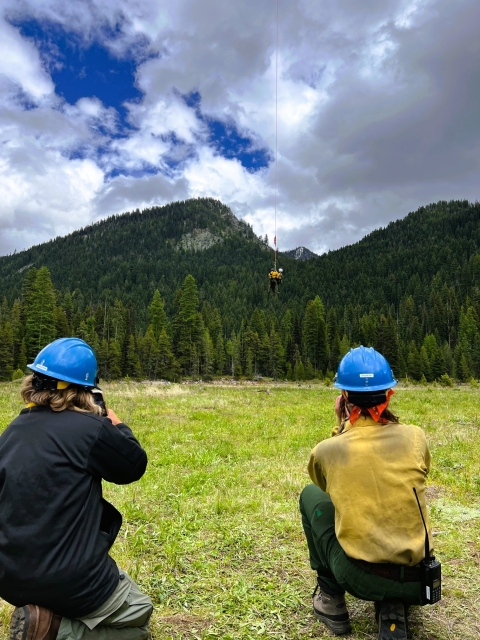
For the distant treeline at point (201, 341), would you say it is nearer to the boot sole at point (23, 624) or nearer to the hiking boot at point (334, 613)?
the hiking boot at point (334, 613)

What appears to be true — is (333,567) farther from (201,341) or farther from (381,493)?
(201,341)

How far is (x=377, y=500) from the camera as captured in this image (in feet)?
9.58

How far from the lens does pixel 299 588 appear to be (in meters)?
3.98

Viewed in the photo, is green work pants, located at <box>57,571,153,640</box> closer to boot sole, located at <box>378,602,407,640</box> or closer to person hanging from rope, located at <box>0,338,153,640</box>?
person hanging from rope, located at <box>0,338,153,640</box>

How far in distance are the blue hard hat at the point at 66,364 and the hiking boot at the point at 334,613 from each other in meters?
2.73

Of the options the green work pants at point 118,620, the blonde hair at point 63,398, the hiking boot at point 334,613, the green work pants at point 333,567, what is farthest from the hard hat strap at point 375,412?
the green work pants at point 118,620

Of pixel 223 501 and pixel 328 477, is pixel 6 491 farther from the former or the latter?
pixel 223 501

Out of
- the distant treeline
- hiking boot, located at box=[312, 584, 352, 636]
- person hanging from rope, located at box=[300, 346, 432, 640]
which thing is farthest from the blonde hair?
the distant treeline

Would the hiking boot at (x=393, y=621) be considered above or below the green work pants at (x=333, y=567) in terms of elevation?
below

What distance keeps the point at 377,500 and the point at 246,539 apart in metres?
2.75

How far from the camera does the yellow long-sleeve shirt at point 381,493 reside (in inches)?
113

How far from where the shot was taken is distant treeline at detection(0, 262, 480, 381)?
50.4m

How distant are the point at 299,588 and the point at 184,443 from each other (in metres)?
7.08

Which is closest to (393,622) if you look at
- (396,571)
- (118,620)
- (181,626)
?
(396,571)
